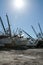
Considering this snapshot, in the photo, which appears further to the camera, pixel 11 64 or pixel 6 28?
pixel 6 28

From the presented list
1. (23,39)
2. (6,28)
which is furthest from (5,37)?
(6,28)

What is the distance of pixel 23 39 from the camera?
1827 inches

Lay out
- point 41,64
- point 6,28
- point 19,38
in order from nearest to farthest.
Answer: point 41,64 → point 19,38 → point 6,28

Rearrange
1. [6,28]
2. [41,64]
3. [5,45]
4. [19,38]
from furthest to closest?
[6,28] < [19,38] < [5,45] < [41,64]

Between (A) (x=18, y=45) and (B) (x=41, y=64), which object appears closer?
(B) (x=41, y=64)

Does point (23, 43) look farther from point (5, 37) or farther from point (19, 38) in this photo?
point (5, 37)

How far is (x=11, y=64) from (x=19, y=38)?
110 ft

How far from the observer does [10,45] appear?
43812 millimetres

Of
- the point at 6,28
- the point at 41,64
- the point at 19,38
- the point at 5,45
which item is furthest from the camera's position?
the point at 6,28

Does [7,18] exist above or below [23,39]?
above

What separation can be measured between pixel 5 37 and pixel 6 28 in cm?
1404

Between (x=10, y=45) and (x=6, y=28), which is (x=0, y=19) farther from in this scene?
(x=10, y=45)

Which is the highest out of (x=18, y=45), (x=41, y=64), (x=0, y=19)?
(x=0, y=19)

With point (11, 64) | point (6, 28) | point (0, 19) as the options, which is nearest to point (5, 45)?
point (6, 28)
